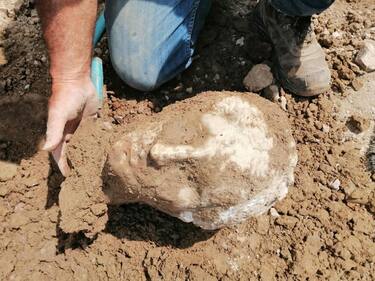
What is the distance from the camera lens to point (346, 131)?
1.97 m

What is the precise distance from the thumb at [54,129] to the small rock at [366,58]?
1.36m

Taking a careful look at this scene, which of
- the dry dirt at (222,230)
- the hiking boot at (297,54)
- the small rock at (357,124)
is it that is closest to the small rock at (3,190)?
the dry dirt at (222,230)

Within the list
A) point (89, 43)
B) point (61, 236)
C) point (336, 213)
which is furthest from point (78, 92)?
point (336, 213)

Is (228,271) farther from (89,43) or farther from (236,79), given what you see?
(89,43)

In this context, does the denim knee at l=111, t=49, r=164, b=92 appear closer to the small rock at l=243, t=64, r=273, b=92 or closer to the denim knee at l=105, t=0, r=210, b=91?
the denim knee at l=105, t=0, r=210, b=91

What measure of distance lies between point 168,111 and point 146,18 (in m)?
0.78

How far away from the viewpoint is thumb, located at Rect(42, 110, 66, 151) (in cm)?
156

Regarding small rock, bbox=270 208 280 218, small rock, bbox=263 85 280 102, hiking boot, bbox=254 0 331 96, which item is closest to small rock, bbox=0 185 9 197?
small rock, bbox=270 208 280 218

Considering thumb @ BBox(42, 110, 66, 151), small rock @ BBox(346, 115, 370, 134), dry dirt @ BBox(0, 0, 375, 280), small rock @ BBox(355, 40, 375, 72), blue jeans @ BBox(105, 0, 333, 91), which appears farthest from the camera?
blue jeans @ BBox(105, 0, 333, 91)

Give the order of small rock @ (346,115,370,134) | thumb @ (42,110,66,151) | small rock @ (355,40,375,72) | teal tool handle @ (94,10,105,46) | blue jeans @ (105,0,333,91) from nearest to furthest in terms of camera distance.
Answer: thumb @ (42,110,66,151), small rock @ (346,115,370,134), small rock @ (355,40,375,72), blue jeans @ (105,0,333,91), teal tool handle @ (94,10,105,46)

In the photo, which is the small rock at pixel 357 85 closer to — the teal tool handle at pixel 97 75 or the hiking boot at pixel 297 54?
the hiking boot at pixel 297 54

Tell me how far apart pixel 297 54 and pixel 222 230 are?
876mm

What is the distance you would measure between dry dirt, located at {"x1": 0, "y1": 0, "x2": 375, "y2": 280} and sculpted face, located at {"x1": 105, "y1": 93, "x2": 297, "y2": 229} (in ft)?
0.86

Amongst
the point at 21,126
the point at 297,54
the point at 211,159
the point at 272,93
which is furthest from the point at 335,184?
the point at 21,126
